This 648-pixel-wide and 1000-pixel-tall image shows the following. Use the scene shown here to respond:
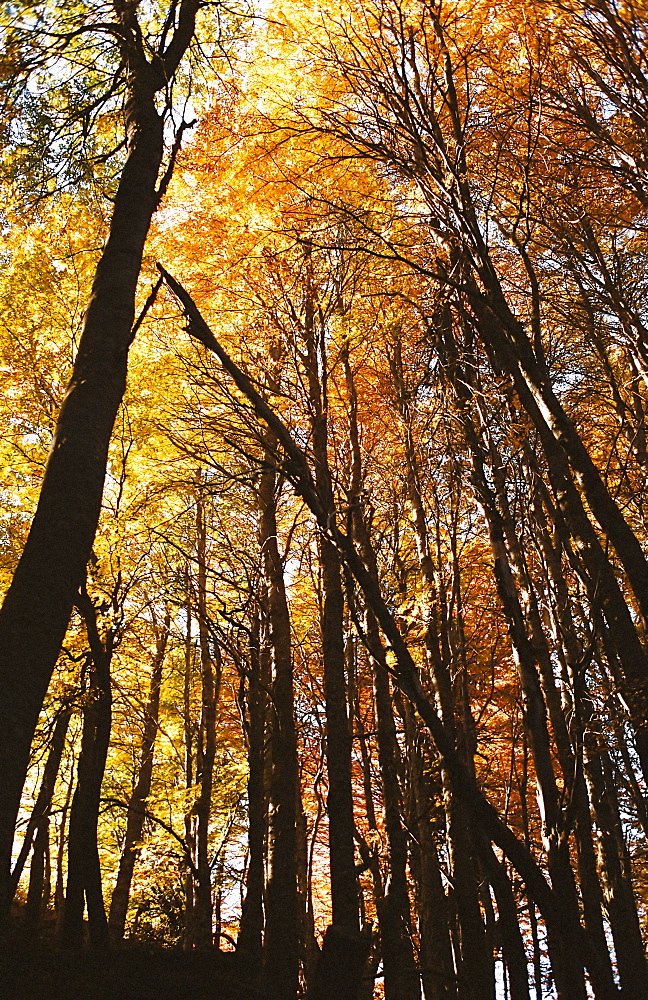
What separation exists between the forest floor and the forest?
39 millimetres

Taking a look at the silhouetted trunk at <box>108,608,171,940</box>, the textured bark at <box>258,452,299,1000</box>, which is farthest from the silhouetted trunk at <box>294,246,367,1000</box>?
the silhouetted trunk at <box>108,608,171,940</box>

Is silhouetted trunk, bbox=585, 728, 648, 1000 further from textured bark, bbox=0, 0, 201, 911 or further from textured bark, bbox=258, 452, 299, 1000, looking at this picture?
textured bark, bbox=0, 0, 201, 911

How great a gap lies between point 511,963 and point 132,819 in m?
9.65

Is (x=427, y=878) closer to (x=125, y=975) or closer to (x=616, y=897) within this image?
(x=616, y=897)

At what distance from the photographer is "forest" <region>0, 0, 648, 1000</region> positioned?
337 cm

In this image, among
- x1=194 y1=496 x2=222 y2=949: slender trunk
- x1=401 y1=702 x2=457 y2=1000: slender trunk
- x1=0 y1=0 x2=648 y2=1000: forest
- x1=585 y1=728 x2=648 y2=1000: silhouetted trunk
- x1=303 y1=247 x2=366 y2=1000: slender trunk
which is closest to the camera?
x1=0 y1=0 x2=648 y2=1000: forest

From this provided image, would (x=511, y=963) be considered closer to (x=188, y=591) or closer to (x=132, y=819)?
(x=188, y=591)

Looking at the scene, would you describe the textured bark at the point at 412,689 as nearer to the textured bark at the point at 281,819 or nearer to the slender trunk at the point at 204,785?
the textured bark at the point at 281,819

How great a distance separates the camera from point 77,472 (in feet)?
9.72

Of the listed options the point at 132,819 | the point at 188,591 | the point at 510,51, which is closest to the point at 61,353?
the point at 188,591

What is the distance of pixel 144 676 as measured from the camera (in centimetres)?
1375

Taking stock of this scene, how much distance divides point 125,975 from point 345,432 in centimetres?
674

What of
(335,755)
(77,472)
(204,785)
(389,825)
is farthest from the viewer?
(204,785)

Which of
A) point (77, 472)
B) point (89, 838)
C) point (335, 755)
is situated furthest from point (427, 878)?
point (77, 472)
